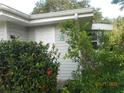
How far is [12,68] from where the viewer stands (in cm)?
938

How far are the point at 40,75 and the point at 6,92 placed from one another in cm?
120

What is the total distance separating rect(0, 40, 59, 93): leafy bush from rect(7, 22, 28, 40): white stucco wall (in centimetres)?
328

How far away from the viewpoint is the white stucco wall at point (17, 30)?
13.1 m

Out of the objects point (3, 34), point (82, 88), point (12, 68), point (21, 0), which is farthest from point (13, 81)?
point (21, 0)

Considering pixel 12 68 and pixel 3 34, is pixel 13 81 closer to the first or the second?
pixel 12 68

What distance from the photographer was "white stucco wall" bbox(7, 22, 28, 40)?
13.1 metres

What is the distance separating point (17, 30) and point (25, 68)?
4.99m

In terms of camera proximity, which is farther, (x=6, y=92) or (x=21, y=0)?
(x=21, y=0)

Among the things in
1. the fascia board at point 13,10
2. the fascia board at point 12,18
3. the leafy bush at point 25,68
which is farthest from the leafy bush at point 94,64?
the fascia board at point 13,10

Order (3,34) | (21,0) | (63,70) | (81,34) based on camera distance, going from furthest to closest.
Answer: (21,0) < (63,70) < (3,34) < (81,34)

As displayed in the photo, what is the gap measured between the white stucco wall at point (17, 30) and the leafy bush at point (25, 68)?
129 inches

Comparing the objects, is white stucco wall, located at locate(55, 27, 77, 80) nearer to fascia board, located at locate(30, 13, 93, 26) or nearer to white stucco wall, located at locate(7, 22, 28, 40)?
fascia board, located at locate(30, 13, 93, 26)

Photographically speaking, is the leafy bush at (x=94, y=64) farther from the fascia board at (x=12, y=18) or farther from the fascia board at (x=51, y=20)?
the fascia board at (x=51, y=20)

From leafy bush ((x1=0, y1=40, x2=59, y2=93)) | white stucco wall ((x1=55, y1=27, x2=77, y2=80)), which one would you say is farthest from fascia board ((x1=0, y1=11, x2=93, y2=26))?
leafy bush ((x1=0, y1=40, x2=59, y2=93))
